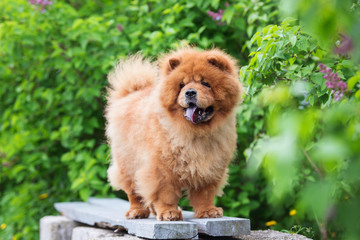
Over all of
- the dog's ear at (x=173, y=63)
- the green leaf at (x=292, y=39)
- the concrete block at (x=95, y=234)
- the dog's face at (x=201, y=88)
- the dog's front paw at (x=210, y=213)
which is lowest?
the concrete block at (x=95, y=234)

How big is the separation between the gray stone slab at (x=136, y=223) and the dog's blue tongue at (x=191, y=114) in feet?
2.02

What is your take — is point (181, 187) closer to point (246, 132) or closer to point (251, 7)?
point (246, 132)

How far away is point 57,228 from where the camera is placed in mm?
4348

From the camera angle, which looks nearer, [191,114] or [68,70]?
[191,114]

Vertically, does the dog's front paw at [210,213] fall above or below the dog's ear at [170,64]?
below

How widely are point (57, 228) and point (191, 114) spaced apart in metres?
2.22

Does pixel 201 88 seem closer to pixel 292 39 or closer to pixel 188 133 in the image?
pixel 188 133

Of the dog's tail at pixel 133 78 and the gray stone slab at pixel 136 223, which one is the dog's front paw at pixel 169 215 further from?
the dog's tail at pixel 133 78

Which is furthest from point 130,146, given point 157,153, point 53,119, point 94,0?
point 94,0

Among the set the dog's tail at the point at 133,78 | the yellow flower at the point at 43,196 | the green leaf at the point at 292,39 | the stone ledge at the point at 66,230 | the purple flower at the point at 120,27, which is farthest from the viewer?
the yellow flower at the point at 43,196

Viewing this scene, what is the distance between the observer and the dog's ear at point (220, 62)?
2.93 meters

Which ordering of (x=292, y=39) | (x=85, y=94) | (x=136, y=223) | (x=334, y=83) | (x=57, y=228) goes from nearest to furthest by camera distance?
(x=292, y=39) < (x=334, y=83) < (x=136, y=223) < (x=57, y=228) < (x=85, y=94)

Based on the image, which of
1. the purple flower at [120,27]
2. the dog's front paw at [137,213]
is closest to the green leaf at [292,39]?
the dog's front paw at [137,213]

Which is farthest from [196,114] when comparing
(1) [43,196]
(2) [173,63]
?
(1) [43,196]
